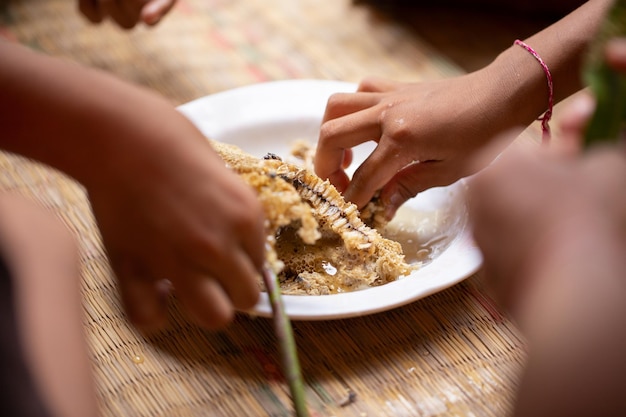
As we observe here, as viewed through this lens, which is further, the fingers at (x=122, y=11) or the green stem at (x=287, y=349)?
the fingers at (x=122, y=11)

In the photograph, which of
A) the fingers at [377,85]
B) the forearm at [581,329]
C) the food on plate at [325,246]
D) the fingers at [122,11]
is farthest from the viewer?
the fingers at [122,11]

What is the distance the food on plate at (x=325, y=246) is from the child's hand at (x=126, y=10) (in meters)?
0.39

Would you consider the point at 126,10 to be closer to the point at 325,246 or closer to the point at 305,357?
the point at 325,246

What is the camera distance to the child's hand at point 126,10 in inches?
39.9

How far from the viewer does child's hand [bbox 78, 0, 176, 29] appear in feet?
3.32

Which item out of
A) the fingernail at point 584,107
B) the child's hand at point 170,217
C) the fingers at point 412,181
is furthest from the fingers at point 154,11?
the fingernail at point 584,107

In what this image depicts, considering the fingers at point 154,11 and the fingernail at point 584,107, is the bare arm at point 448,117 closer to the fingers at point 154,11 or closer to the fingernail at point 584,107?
the fingernail at point 584,107

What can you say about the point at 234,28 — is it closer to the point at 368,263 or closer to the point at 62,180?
the point at 62,180

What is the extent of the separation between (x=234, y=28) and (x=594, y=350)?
0.94 m

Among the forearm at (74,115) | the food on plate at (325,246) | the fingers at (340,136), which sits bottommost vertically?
the food on plate at (325,246)

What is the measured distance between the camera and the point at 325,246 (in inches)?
28.6

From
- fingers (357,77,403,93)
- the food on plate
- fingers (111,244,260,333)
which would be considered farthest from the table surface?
fingers (357,77,403,93)

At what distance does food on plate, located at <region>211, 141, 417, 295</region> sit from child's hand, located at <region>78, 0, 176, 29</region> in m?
0.39

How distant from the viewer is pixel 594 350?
38cm
